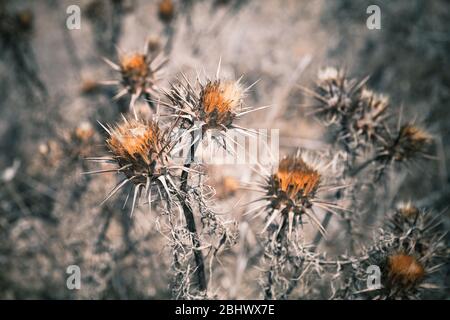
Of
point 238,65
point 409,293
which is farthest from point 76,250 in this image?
point 238,65

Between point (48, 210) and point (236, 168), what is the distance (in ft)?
9.06

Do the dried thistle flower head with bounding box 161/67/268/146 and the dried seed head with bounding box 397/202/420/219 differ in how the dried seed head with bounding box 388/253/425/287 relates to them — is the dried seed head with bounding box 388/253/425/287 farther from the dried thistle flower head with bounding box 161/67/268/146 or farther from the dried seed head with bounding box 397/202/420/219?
the dried thistle flower head with bounding box 161/67/268/146

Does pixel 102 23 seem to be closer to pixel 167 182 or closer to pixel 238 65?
pixel 238 65

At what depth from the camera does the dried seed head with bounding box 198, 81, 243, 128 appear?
2277 mm

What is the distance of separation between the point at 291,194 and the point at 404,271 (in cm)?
98

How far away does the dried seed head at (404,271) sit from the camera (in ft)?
8.71

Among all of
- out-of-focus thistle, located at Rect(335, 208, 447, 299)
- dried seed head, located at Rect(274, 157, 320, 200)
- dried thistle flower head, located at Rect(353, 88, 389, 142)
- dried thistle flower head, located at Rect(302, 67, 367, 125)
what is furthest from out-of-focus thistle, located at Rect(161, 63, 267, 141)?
out-of-focus thistle, located at Rect(335, 208, 447, 299)

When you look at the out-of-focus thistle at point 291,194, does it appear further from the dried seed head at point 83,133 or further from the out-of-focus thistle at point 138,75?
the dried seed head at point 83,133

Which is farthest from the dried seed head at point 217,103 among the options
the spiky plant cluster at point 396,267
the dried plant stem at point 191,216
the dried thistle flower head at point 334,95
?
the spiky plant cluster at point 396,267

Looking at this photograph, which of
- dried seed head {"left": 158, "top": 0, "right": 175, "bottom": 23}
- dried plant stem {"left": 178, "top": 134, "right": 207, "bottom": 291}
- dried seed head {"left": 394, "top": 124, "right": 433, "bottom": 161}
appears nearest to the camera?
dried plant stem {"left": 178, "top": 134, "right": 207, "bottom": 291}

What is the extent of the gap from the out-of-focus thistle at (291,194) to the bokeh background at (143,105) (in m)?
1.28

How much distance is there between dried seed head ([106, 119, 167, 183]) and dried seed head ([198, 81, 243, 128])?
291 mm

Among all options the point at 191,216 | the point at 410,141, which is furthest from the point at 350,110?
the point at 191,216

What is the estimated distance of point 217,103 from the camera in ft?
7.49
